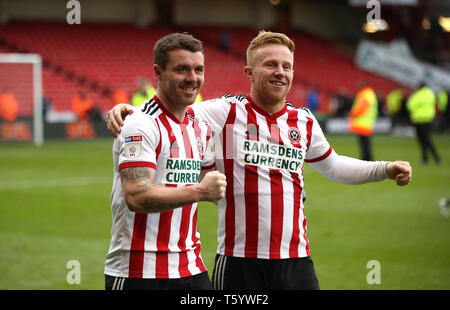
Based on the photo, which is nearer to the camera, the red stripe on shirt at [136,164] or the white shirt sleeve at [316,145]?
the red stripe on shirt at [136,164]

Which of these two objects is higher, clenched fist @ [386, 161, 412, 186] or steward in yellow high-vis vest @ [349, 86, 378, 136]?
steward in yellow high-vis vest @ [349, 86, 378, 136]

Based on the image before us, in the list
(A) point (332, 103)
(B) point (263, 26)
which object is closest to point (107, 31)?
(B) point (263, 26)

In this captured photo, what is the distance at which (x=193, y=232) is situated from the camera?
3.43 m

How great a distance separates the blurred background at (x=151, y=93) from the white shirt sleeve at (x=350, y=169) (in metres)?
2.27

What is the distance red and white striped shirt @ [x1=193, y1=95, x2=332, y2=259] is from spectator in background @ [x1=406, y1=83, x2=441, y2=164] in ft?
46.4

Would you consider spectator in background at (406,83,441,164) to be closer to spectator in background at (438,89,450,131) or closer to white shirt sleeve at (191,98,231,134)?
spectator in background at (438,89,450,131)

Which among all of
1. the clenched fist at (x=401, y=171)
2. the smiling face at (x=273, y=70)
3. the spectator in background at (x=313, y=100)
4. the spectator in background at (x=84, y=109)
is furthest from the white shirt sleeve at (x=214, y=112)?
the spectator in background at (x=313, y=100)

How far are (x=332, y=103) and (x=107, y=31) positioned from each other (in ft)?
38.6

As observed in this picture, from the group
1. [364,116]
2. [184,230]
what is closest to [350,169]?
[184,230]

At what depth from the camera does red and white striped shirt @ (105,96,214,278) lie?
3242 millimetres

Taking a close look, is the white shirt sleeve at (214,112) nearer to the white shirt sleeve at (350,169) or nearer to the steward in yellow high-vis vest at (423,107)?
the white shirt sleeve at (350,169)

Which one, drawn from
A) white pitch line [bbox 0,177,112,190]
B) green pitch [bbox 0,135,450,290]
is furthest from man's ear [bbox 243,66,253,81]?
white pitch line [bbox 0,177,112,190]

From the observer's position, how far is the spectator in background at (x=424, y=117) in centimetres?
1727

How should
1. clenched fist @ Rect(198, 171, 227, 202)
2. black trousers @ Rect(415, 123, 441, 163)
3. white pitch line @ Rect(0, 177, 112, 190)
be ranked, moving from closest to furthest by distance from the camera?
clenched fist @ Rect(198, 171, 227, 202)
white pitch line @ Rect(0, 177, 112, 190)
black trousers @ Rect(415, 123, 441, 163)
